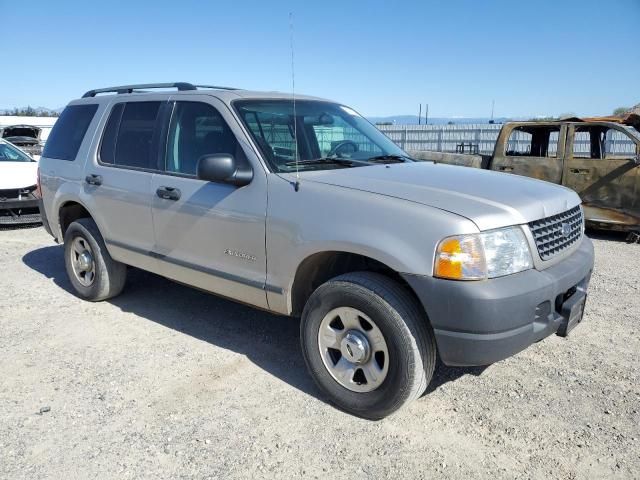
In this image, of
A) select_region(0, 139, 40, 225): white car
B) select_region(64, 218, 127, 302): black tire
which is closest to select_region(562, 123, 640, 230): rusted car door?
select_region(64, 218, 127, 302): black tire

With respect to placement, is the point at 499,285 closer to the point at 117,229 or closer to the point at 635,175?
the point at 117,229

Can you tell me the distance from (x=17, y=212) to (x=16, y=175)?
631 mm

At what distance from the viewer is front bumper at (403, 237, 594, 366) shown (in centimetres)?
263

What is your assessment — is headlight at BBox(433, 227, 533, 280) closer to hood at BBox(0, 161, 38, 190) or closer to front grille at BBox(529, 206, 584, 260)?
front grille at BBox(529, 206, 584, 260)

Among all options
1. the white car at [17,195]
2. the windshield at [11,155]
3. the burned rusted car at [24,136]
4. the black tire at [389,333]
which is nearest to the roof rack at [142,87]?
the black tire at [389,333]

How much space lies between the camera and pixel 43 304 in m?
5.14

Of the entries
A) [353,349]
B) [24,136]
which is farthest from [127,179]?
[24,136]

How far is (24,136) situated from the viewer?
18.9m

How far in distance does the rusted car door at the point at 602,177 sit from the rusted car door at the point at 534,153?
6.3 inches

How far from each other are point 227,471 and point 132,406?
941 millimetres

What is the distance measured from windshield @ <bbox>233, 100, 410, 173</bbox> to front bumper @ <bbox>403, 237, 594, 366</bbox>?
1.27 m

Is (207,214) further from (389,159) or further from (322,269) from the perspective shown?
(389,159)

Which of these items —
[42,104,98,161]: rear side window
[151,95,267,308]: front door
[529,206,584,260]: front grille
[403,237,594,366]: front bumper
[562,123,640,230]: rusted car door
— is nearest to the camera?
[403,237,594,366]: front bumper

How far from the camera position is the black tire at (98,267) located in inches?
193
